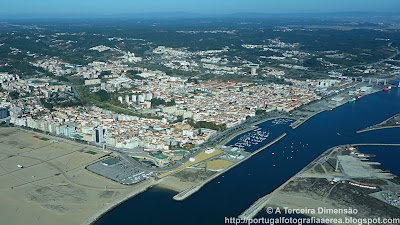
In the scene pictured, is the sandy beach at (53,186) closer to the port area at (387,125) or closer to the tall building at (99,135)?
the tall building at (99,135)

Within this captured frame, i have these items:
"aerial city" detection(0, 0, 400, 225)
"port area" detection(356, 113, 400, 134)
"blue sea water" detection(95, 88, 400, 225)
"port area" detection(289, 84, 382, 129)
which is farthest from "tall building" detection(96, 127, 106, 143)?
"port area" detection(356, 113, 400, 134)

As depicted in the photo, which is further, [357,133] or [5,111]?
[5,111]

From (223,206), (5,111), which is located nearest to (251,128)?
(223,206)

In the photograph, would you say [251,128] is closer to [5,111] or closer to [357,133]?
[357,133]

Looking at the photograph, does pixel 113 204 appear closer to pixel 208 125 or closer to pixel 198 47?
pixel 208 125

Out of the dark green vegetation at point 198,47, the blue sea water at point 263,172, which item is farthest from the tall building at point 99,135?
the dark green vegetation at point 198,47

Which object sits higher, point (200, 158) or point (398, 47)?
point (398, 47)

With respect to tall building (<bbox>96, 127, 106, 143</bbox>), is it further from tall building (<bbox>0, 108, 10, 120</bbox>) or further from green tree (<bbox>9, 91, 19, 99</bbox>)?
green tree (<bbox>9, 91, 19, 99</bbox>)
